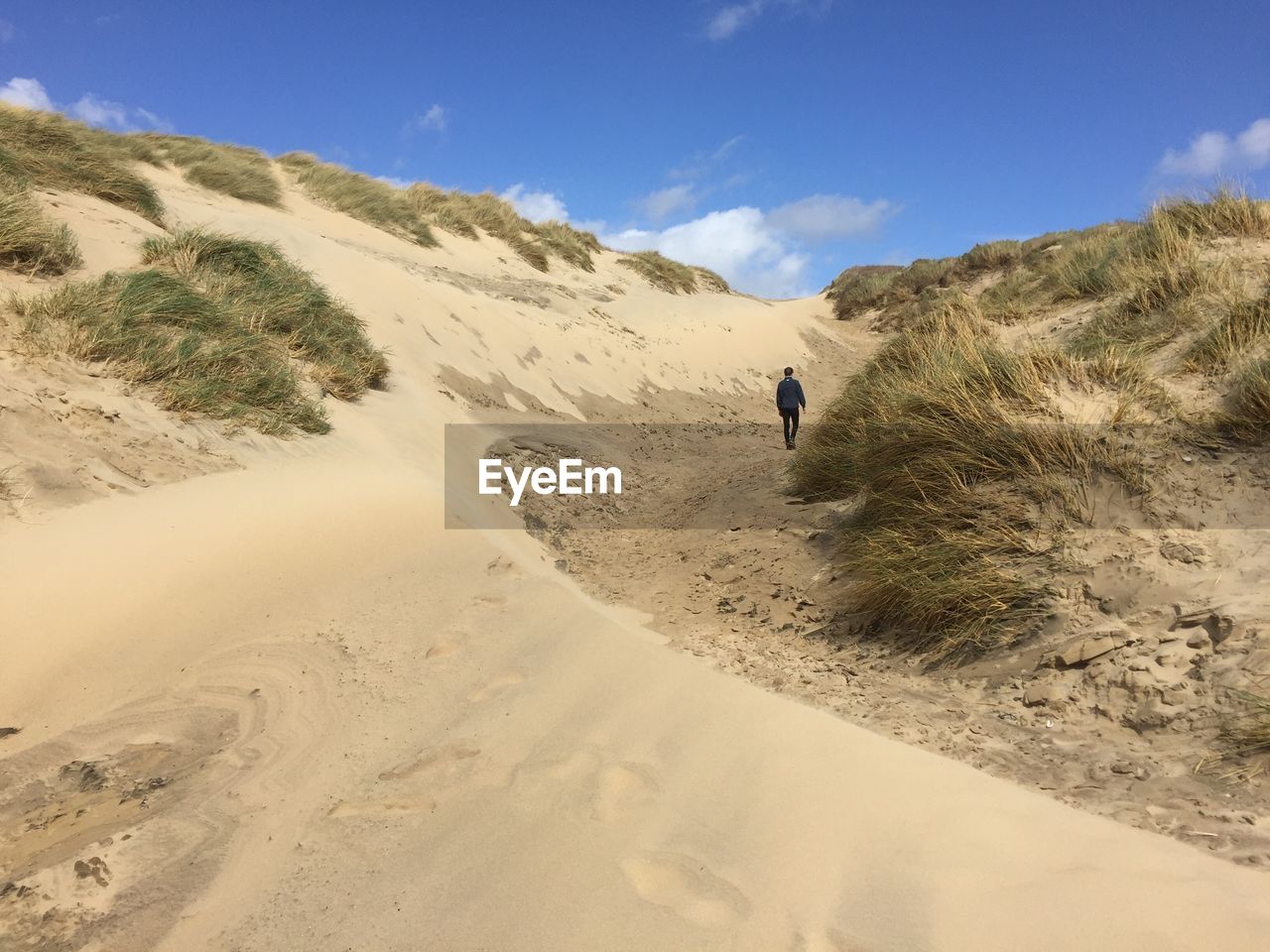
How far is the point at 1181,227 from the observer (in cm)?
793

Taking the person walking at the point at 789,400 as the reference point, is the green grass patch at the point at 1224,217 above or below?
above

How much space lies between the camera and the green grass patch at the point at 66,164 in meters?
8.01

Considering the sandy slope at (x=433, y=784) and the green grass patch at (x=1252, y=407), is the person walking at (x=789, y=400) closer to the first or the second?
the green grass patch at (x=1252, y=407)

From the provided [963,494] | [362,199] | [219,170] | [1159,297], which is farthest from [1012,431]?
[362,199]

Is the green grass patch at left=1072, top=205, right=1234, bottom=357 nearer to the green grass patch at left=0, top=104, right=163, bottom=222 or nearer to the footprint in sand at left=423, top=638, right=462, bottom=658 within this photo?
the footprint in sand at left=423, top=638, right=462, bottom=658

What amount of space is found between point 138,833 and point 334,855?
658 millimetres

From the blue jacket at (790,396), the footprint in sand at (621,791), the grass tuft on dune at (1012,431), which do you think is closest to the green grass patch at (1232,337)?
the grass tuft on dune at (1012,431)

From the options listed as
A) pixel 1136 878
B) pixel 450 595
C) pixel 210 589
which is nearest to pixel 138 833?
pixel 210 589

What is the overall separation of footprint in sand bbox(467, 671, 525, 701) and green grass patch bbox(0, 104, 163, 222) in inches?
310

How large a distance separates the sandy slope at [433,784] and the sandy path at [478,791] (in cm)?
1

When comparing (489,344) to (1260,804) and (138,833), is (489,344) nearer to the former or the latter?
(138,833)

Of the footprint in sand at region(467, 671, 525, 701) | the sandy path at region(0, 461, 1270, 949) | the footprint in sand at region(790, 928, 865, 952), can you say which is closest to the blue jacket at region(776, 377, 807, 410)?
the sandy path at region(0, 461, 1270, 949)

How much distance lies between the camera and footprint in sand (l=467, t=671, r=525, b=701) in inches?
128

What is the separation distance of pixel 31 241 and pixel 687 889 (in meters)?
6.85
